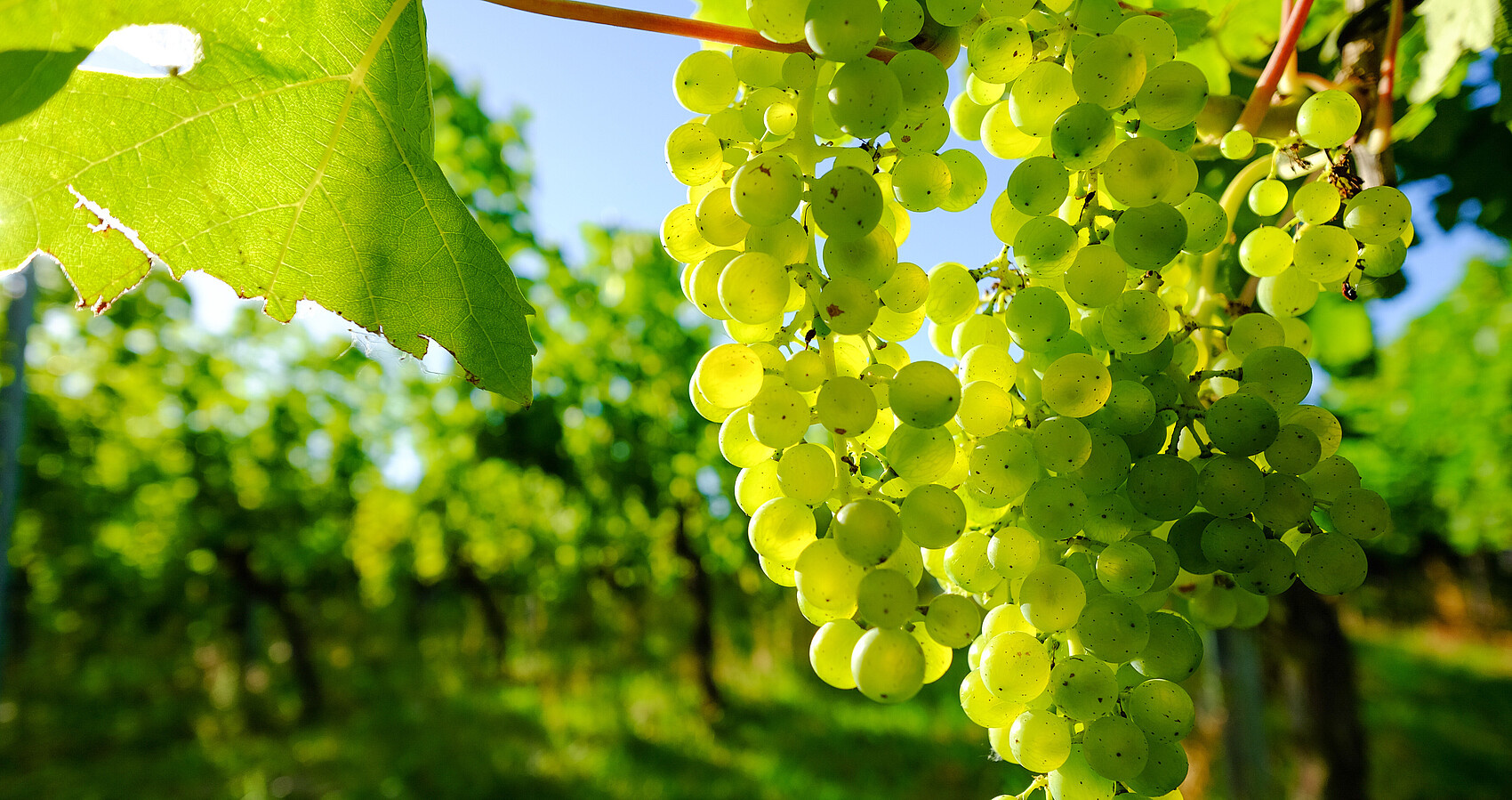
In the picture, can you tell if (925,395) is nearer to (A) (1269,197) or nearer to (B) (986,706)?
(B) (986,706)

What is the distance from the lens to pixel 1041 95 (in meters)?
0.58

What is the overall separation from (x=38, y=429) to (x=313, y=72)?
10.5 meters

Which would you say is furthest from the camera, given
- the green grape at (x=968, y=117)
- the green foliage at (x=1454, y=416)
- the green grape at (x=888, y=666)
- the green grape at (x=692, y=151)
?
the green foliage at (x=1454, y=416)

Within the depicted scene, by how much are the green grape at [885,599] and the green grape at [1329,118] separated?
1.45ft

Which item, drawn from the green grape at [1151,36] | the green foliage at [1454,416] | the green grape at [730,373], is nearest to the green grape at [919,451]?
the green grape at [730,373]

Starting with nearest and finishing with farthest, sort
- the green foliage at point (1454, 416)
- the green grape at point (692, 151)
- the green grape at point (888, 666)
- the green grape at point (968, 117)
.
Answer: the green grape at point (888, 666)
the green grape at point (692, 151)
the green grape at point (968, 117)
the green foliage at point (1454, 416)

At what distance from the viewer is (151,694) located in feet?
43.8

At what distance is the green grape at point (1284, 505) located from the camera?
552 mm

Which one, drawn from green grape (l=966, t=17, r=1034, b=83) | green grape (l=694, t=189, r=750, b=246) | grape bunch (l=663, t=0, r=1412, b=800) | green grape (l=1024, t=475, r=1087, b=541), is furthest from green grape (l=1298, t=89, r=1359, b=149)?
green grape (l=694, t=189, r=750, b=246)

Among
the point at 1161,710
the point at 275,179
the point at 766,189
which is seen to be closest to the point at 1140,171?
the point at 766,189

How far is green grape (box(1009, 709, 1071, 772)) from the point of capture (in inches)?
21.1

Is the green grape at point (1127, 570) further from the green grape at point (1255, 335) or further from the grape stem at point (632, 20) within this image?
the grape stem at point (632, 20)

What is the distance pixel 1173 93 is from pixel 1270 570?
33 centimetres

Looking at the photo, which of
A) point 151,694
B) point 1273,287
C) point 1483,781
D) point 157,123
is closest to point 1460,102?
point 1273,287
